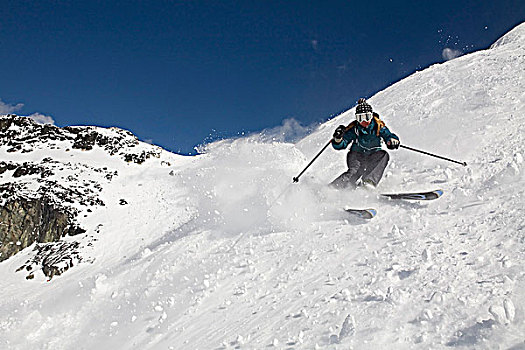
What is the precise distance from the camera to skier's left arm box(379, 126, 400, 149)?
7.87 meters

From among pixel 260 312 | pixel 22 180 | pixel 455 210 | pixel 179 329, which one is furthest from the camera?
pixel 22 180

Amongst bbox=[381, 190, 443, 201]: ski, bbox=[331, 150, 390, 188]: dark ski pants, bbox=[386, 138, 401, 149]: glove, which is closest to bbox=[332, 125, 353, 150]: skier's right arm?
bbox=[331, 150, 390, 188]: dark ski pants

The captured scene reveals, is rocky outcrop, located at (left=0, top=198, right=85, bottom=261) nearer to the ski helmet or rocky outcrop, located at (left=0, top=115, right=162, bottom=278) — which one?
→ rocky outcrop, located at (left=0, top=115, right=162, bottom=278)

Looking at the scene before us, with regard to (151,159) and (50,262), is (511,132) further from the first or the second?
(151,159)

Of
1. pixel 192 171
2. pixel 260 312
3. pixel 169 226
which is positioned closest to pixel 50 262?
pixel 169 226

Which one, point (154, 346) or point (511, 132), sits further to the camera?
point (511, 132)

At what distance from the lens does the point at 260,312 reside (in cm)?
478

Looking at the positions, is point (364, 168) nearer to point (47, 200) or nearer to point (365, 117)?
point (365, 117)

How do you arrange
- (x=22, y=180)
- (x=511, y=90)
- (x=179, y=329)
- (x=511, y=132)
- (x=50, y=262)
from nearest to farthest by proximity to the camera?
(x=179, y=329)
(x=511, y=132)
(x=511, y=90)
(x=50, y=262)
(x=22, y=180)

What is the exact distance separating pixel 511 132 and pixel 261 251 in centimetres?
692

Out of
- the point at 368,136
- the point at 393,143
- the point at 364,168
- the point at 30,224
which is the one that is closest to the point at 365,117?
the point at 368,136

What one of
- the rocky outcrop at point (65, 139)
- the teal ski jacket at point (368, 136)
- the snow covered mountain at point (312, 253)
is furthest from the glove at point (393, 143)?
the rocky outcrop at point (65, 139)

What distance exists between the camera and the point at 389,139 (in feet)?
26.2

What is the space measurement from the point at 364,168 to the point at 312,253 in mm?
3164
